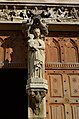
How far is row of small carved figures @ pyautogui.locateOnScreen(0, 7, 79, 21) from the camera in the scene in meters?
6.45

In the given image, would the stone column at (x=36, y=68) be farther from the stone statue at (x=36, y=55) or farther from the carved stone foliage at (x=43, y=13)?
the carved stone foliage at (x=43, y=13)

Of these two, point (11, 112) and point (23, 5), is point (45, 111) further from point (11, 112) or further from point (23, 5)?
point (11, 112)

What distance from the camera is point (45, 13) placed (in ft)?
21.3

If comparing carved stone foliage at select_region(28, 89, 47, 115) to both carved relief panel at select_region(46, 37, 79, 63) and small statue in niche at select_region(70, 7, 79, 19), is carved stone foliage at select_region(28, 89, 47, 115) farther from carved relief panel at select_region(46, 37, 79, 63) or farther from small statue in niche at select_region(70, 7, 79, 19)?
small statue in niche at select_region(70, 7, 79, 19)

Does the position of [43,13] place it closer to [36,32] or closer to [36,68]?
[36,32]

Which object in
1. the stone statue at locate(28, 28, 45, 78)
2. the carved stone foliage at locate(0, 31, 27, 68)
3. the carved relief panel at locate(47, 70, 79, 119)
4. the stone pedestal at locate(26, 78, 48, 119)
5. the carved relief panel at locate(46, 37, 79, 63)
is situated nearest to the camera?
the stone pedestal at locate(26, 78, 48, 119)

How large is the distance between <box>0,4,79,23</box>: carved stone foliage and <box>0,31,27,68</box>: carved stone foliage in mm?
315

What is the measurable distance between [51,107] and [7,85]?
241 cm

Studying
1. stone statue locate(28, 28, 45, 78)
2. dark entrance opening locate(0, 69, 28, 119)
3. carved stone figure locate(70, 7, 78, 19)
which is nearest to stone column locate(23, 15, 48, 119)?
stone statue locate(28, 28, 45, 78)

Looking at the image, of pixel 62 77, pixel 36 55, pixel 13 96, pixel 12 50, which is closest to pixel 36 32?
pixel 36 55

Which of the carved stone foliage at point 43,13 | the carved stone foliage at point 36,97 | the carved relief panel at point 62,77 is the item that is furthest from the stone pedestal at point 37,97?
the carved stone foliage at point 43,13

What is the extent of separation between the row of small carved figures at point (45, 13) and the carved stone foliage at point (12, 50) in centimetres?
33

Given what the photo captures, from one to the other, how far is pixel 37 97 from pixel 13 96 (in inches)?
118

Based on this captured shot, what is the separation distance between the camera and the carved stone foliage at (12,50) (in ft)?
20.2
